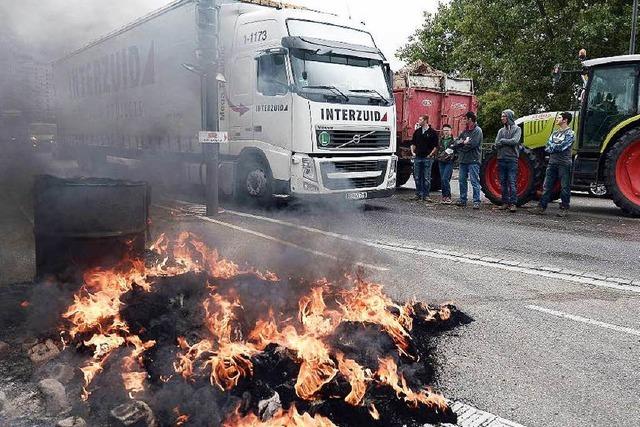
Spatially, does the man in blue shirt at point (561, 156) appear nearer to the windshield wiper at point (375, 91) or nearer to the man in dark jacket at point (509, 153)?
the man in dark jacket at point (509, 153)

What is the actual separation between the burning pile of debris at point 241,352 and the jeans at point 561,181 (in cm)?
648

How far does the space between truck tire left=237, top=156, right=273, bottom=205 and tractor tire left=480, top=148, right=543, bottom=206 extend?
15.2 ft

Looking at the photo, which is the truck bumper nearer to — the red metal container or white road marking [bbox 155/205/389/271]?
white road marking [bbox 155/205/389/271]

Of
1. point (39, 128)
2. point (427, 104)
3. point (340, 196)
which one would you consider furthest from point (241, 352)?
point (427, 104)

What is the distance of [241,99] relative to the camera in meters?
9.89

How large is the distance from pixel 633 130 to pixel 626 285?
5.28 meters

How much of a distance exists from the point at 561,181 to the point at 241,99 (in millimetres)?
6148

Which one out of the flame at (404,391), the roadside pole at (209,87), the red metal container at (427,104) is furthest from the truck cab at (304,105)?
the flame at (404,391)

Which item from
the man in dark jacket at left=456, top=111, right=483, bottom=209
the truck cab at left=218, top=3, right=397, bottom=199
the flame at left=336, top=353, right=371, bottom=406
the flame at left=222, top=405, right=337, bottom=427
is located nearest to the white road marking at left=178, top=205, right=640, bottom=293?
the truck cab at left=218, top=3, right=397, bottom=199

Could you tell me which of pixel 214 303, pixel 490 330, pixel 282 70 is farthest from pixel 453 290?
Answer: pixel 282 70

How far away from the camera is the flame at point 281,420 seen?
266 cm

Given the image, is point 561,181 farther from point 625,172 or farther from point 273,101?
point 273,101

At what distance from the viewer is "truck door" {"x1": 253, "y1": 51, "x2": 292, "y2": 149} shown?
8.98m

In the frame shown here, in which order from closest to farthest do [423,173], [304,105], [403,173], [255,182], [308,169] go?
[304,105]
[308,169]
[255,182]
[423,173]
[403,173]
